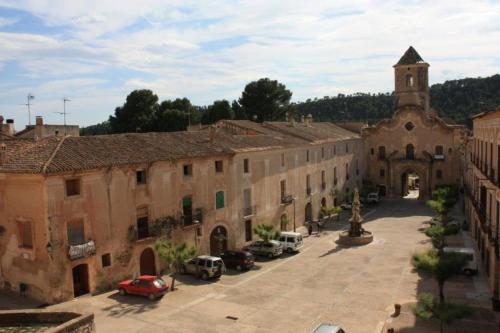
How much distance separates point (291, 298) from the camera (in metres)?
27.0

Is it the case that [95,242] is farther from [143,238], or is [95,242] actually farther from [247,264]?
[247,264]

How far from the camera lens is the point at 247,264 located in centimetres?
3272

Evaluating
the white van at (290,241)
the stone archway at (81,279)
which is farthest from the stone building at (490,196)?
the stone archway at (81,279)

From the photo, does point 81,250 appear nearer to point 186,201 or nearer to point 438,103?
point 186,201

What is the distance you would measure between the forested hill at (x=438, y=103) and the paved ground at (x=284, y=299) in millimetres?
63550

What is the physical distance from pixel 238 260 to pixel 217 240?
141 inches

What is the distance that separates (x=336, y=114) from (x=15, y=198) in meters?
103

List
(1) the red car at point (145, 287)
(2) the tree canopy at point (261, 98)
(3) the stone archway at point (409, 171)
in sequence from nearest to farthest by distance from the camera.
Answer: (1) the red car at point (145, 287) → (3) the stone archway at point (409, 171) → (2) the tree canopy at point (261, 98)

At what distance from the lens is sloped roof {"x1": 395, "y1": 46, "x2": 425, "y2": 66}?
217 feet

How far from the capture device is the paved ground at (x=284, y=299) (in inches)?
905

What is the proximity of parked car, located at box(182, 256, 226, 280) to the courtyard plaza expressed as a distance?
53cm

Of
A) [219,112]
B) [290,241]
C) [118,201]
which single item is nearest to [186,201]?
[118,201]

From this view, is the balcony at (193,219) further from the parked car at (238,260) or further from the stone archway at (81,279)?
the stone archway at (81,279)

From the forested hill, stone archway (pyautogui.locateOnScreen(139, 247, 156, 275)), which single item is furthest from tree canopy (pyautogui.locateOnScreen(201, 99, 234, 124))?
stone archway (pyautogui.locateOnScreen(139, 247, 156, 275))
